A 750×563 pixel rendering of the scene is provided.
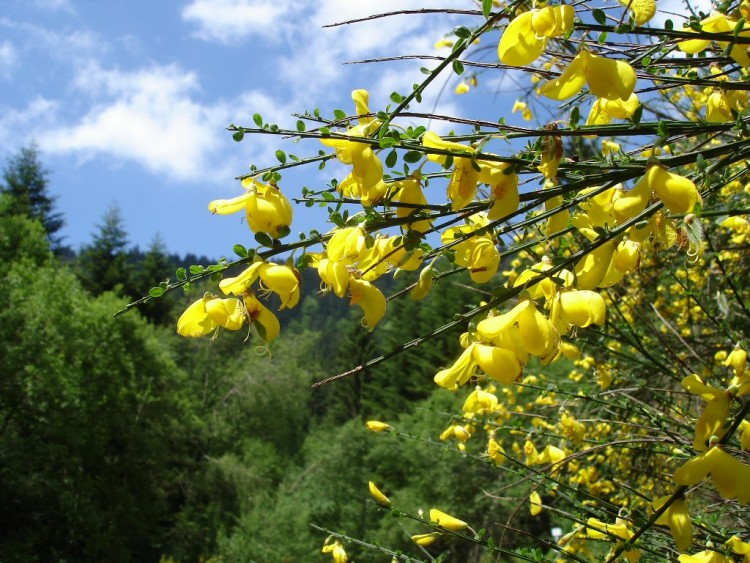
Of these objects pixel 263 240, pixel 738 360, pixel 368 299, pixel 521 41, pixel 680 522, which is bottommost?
pixel 680 522

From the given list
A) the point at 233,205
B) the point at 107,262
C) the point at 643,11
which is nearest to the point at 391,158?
the point at 233,205

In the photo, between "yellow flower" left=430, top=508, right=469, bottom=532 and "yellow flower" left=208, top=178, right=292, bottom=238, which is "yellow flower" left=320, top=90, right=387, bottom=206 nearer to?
"yellow flower" left=208, top=178, right=292, bottom=238

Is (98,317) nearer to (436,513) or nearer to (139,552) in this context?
(139,552)

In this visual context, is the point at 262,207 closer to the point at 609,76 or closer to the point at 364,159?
the point at 364,159

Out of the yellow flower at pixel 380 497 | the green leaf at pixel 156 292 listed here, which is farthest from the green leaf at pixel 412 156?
the yellow flower at pixel 380 497

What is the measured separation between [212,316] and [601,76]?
604 mm

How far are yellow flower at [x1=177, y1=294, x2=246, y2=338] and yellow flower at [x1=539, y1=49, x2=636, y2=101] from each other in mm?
530

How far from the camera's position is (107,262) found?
77.7ft

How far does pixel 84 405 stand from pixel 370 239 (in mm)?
13212

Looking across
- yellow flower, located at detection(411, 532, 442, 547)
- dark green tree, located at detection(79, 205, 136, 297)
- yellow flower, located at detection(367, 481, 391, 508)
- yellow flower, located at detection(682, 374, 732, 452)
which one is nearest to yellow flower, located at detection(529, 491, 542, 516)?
yellow flower, located at detection(411, 532, 442, 547)

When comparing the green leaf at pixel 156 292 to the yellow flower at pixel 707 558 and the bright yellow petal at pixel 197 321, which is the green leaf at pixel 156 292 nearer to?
the bright yellow petal at pixel 197 321

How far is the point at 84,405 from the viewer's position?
40.4 feet

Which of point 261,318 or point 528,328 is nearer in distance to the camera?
point 528,328

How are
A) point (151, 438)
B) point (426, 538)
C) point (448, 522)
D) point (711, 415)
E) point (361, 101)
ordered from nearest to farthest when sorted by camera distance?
point (711, 415), point (361, 101), point (448, 522), point (426, 538), point (151, 438)
